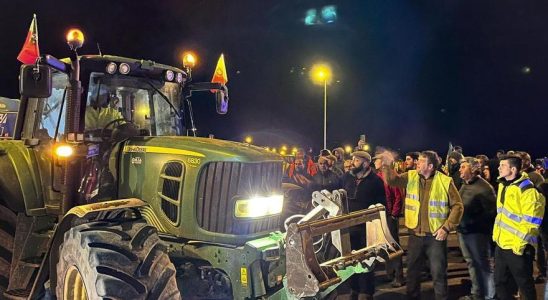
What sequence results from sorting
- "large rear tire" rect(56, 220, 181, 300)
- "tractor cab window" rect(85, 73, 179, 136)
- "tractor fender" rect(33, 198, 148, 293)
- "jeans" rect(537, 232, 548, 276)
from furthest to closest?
"jeans" rect(537, 232, 548, 276) < "tractor cab window" rect(85, 73, 179, 136) < "tractor fender" rect(33, 198, 148, 293) < "large rear tire" rect(56, 220, 181, 300)

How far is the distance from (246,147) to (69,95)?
1681mm

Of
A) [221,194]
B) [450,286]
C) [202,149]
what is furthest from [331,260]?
[450,286]

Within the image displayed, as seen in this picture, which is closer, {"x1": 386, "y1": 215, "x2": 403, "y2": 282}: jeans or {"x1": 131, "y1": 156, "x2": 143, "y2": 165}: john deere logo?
{"x1": 131, "y1": 156, "x2": 143, "y2": 165}: john deere logo

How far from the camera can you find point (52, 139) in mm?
5121

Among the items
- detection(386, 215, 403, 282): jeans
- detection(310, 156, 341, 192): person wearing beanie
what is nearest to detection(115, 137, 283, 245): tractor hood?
detection(386, 215, 403, 282): jeans

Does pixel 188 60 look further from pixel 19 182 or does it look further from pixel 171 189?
pixel 19 182

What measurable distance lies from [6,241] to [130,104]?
1874 millimetres

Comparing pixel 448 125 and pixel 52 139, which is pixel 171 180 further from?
pixel 448 125

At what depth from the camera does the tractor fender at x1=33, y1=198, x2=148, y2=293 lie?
168 inches

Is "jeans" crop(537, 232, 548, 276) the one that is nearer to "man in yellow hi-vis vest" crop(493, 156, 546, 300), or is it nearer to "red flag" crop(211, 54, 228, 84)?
"man in yellow hi-vis vest" crop(493, 156, 546, 300)

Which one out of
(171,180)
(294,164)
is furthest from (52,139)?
(294,164)

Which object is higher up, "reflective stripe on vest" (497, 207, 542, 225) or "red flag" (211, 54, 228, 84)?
"red flag" (211, 54, 228, 84)

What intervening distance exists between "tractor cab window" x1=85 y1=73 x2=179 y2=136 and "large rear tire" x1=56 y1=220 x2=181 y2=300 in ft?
4.01

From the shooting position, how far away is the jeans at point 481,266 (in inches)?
264
